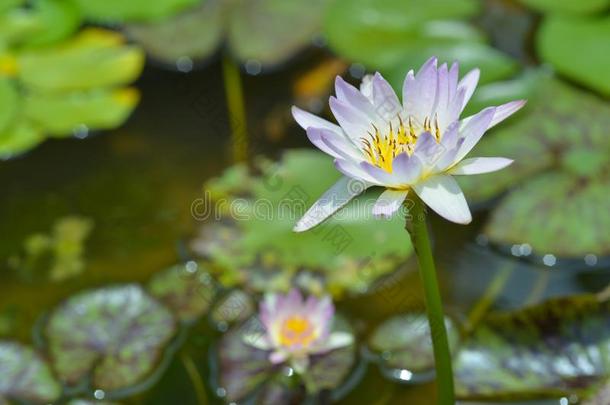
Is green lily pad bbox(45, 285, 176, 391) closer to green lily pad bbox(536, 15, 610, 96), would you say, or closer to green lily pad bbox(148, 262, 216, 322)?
green lily pad bbox(148, 262, 216, 322)

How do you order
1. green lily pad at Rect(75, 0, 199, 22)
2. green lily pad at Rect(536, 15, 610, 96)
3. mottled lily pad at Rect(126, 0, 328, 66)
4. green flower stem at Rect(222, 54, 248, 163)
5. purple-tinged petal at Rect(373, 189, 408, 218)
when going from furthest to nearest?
green lily pad at Rect(75, 0, 199, 22), mottled lily pad at Rect(126, 0, 328, 66), green flower stem at Rect(222, 54, 248, 163), green lily pad at Rect(536, 15, 610, 96), purple-tinged petal at Rect(373, 189, 408, 218)

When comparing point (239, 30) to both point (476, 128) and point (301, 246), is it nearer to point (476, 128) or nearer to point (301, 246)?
point (301, 246)

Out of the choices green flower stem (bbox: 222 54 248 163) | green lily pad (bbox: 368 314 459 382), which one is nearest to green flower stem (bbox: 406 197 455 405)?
green lily pad (bbox: 368 314 459 382)

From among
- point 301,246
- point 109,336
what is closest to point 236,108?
point 301,246

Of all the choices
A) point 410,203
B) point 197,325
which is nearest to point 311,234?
point 197,325

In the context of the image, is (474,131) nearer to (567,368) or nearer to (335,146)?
(335,146)

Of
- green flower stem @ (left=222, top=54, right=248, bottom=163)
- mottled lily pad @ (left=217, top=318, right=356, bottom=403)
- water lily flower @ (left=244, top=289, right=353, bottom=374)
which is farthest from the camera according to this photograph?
green flower stem @ (left=222, top=54, right=248, bottom=163)
